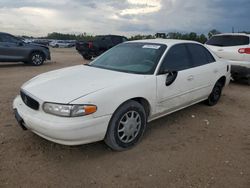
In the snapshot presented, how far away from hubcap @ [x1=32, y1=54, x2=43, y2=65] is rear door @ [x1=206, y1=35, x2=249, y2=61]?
8.48 m

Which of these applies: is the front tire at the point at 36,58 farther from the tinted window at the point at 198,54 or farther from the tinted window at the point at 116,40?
the tinted window at the point at 198,54

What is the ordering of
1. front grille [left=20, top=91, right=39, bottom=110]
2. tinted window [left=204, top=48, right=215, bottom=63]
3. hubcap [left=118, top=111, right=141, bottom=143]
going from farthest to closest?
tinted window [left=204, top=48, right=215, bottom=63] → hubcap [left=118, top=111, right=141, bottom=143] → front grille [left=20, top=91, right=39, bottom=110]

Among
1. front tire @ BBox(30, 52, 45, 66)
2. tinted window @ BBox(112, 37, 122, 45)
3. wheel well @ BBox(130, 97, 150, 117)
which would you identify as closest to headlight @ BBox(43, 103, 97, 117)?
wheel well @ BBox(130, 97, 150, 117)

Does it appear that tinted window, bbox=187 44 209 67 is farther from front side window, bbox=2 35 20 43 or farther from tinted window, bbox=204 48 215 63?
front side window, bbox=2 35 20 43

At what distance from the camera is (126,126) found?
3561mm

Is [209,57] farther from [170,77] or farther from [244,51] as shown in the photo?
[244,51]

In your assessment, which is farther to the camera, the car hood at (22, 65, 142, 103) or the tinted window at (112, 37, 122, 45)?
the tinted window at (112, 37, 122, 45)

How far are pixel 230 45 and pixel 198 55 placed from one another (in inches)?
145

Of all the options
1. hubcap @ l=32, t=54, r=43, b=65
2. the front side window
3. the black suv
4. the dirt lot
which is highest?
the front side window

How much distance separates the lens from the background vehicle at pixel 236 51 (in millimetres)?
7750

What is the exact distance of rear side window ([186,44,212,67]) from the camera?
488 centimetres

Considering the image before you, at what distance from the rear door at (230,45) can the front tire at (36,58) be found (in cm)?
848

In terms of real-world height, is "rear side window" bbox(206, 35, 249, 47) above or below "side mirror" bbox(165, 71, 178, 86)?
above

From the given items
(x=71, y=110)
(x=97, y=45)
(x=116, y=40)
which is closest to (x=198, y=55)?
(x=71, y=110)
